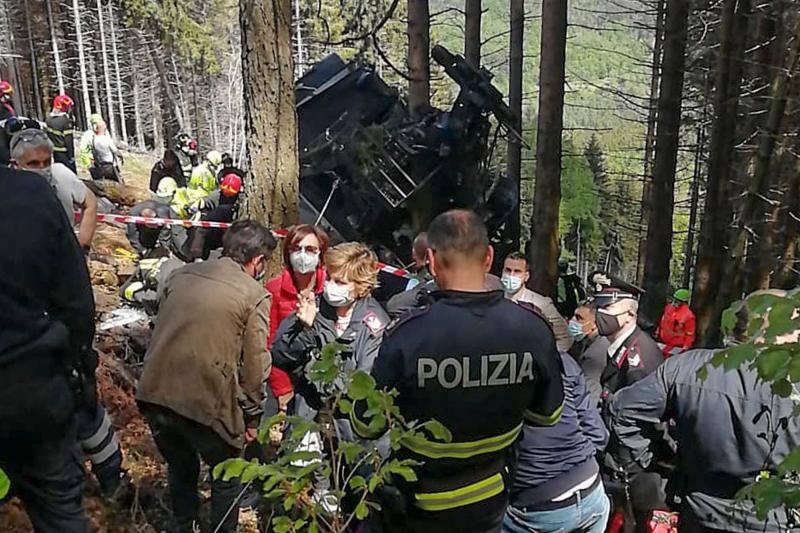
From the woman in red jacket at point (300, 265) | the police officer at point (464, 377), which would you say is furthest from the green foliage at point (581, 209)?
the police officer at point (464, 377)

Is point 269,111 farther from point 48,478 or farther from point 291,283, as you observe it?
point 48,478

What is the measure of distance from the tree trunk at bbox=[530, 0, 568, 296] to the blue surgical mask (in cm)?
613

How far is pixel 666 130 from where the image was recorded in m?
11.6

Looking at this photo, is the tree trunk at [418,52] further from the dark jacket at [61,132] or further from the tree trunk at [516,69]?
the dark jacket at [61,132]

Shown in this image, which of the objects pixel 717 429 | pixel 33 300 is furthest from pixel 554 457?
pixel 33 300

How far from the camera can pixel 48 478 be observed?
8.76 ft

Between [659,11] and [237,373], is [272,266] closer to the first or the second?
[237,373]

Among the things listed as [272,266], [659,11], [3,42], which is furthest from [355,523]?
[3,42]

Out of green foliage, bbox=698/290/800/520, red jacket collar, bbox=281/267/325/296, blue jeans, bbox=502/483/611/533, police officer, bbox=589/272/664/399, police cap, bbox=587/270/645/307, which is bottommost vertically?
blue jeans, bbox=502/483/611/533

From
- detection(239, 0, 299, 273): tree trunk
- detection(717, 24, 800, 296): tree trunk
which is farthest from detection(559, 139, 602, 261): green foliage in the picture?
detection(239, 0, 299, 273): tree trunk

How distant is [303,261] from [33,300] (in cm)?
172

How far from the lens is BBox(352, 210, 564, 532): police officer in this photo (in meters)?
2.42

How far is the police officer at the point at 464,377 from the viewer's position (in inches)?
95.3

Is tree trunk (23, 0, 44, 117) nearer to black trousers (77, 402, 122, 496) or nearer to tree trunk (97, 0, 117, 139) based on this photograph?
tree trunk (97, 0, 117, 139)
